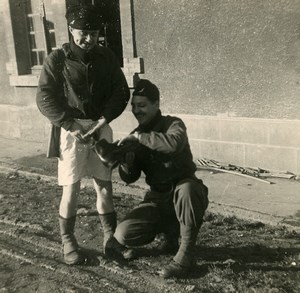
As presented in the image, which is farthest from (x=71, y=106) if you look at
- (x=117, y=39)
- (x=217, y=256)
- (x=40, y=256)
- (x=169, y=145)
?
(x=117, y=39)

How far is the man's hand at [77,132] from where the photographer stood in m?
3.52

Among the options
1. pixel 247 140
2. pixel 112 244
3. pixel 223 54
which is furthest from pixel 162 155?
pixel 223 54

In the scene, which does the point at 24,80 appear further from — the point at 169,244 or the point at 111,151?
the point at 169,244

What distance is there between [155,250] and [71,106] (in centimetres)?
143

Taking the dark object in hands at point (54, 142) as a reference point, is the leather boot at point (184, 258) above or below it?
below

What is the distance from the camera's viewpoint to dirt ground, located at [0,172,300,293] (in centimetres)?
328

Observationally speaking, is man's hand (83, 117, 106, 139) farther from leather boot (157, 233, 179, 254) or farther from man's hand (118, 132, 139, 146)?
leather boot (157, 233, 179, 254)

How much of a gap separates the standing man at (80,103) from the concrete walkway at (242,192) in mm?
1556

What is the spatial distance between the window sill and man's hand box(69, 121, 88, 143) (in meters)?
5.10

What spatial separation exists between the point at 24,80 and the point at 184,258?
622 centimetres

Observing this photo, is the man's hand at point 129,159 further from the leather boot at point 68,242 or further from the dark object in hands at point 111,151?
the leather boot at point 68,242

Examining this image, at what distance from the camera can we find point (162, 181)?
3.48 meters

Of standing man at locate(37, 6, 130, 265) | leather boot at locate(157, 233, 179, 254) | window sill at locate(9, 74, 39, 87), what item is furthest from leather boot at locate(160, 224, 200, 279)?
window sill at locate(9, 74, 39, 87)

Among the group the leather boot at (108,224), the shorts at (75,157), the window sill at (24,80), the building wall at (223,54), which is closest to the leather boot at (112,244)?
the leather boot at (108,224)
